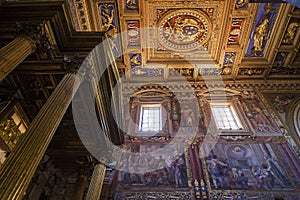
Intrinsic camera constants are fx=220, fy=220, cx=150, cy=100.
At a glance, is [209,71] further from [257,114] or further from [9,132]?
[9,132]

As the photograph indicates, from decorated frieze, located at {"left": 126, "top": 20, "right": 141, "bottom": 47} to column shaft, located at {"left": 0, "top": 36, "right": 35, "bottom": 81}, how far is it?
21.0 ft

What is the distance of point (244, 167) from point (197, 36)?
20.8 ft

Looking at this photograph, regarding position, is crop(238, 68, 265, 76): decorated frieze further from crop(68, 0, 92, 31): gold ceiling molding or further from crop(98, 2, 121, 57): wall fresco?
crop(68, 0, 92, 31): gold ceiling molding

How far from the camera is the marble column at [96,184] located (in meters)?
5.13

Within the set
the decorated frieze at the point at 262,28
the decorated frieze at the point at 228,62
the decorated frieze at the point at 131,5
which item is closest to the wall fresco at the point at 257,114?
the decorated frieze at the point at 228,62

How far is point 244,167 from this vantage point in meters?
7.03

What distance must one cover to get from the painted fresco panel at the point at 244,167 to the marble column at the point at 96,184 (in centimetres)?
318

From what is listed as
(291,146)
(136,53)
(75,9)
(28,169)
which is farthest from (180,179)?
(75,9)

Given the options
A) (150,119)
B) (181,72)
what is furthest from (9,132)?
(181,72)

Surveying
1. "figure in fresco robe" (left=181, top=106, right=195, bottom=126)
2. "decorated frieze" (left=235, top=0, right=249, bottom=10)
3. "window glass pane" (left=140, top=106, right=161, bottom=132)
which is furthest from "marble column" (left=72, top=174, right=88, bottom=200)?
"decorated frieze" (left=235, top=0, right=249, bottom=10)

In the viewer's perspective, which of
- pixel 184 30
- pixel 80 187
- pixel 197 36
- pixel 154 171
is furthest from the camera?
pixel 197 36

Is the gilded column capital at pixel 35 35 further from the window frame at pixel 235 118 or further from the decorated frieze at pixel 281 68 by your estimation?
the decorated frieze at pixel 281 68

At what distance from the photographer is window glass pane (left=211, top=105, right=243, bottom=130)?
9086mm

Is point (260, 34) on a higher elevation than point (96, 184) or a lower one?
higher
